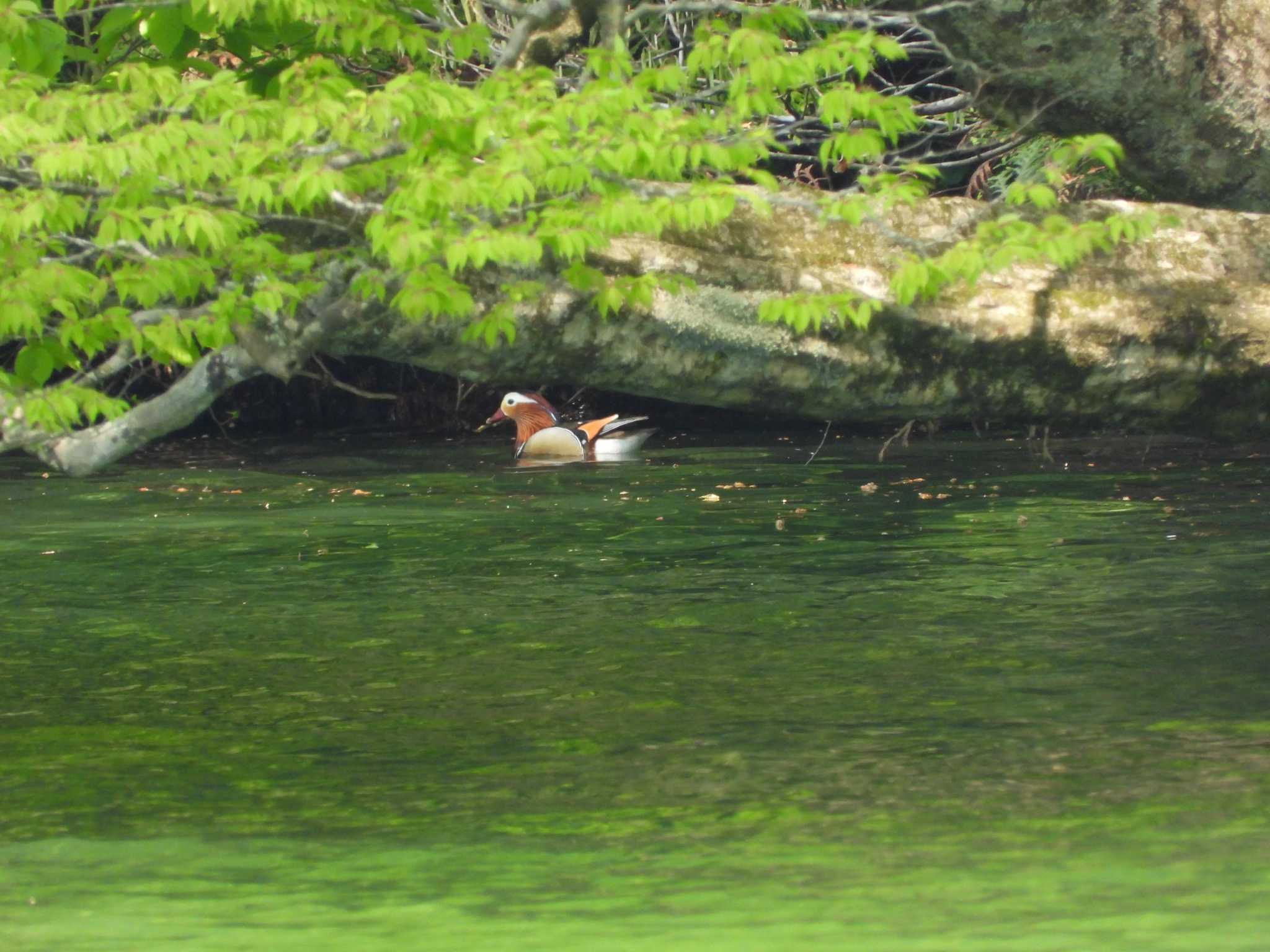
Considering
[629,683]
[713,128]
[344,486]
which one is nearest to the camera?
[629,683]

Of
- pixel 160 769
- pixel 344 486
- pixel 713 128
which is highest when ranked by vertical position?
pixel 713 128

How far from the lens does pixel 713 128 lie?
862 cm

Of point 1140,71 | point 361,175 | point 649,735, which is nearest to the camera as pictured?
point 649,735

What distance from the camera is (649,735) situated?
6.70 m

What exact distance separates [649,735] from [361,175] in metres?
3.14

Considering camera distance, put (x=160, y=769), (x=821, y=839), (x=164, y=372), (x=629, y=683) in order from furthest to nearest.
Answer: (x=164, y=372) < (x=629, y=683) < (x=160, y=769) < (x=821, y=839)

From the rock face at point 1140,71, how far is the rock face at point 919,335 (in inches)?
15.2

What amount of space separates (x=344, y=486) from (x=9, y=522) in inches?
120

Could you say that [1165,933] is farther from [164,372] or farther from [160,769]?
[164,372]

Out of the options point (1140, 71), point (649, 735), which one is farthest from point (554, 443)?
point (649, 735)

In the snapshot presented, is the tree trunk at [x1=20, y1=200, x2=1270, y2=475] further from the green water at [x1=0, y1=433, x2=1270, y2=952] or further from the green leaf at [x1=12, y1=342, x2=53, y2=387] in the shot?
the green water at [x1=0, y1=433, x2=1270, y2=952]

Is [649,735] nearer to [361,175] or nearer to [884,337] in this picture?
[361,175]

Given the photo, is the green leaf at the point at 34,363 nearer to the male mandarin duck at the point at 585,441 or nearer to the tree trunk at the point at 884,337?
the tree trunk at the point at 884,337

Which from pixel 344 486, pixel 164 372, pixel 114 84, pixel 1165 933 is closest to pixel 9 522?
pixel 344 486
